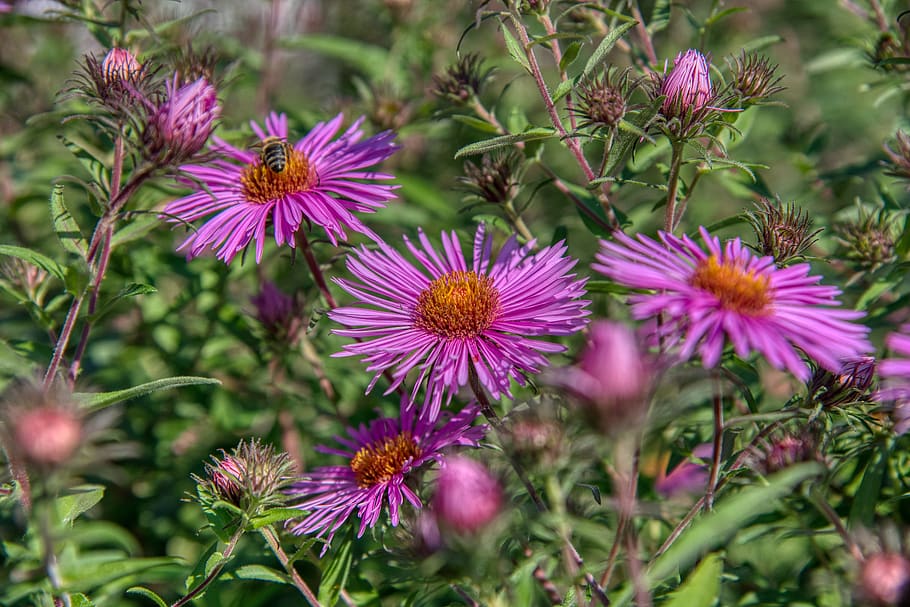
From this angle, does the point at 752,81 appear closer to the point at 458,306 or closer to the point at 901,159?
the point at 901,159

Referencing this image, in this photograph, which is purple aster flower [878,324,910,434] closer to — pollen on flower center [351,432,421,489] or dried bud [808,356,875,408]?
dried bud [808,356,875,408]

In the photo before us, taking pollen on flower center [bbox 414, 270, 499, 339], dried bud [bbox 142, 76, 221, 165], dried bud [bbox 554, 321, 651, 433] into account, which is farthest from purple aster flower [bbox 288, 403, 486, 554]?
dried bud [bbox 142, 76, 221, 165]

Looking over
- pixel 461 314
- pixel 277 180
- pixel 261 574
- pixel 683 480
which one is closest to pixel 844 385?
pixel 461 314

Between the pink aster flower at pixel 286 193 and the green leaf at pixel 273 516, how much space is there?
44 cm

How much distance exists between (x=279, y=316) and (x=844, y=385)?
3.85ft

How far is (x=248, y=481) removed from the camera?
3.99 feet

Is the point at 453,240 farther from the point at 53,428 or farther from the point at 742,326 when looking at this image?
Answer: the point at 53,428

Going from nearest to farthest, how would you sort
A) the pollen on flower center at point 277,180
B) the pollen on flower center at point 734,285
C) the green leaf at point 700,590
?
the green leaf at point 700,590
the pollen on flower center at point 734,285
the pollen on flower center at point 277,180

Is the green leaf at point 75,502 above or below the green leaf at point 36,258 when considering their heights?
below

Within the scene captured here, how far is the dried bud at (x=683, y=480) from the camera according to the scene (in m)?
1.62

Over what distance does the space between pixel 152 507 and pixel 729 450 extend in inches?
56.3

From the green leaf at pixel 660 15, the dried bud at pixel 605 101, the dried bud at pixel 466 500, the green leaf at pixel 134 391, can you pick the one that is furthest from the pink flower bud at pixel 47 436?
the green leaf at pixel 660 15

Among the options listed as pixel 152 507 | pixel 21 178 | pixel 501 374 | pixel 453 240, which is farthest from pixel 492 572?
pixel 21 178

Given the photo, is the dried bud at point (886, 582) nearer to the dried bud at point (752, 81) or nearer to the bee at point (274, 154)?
the dried bud at point (752, 81)
